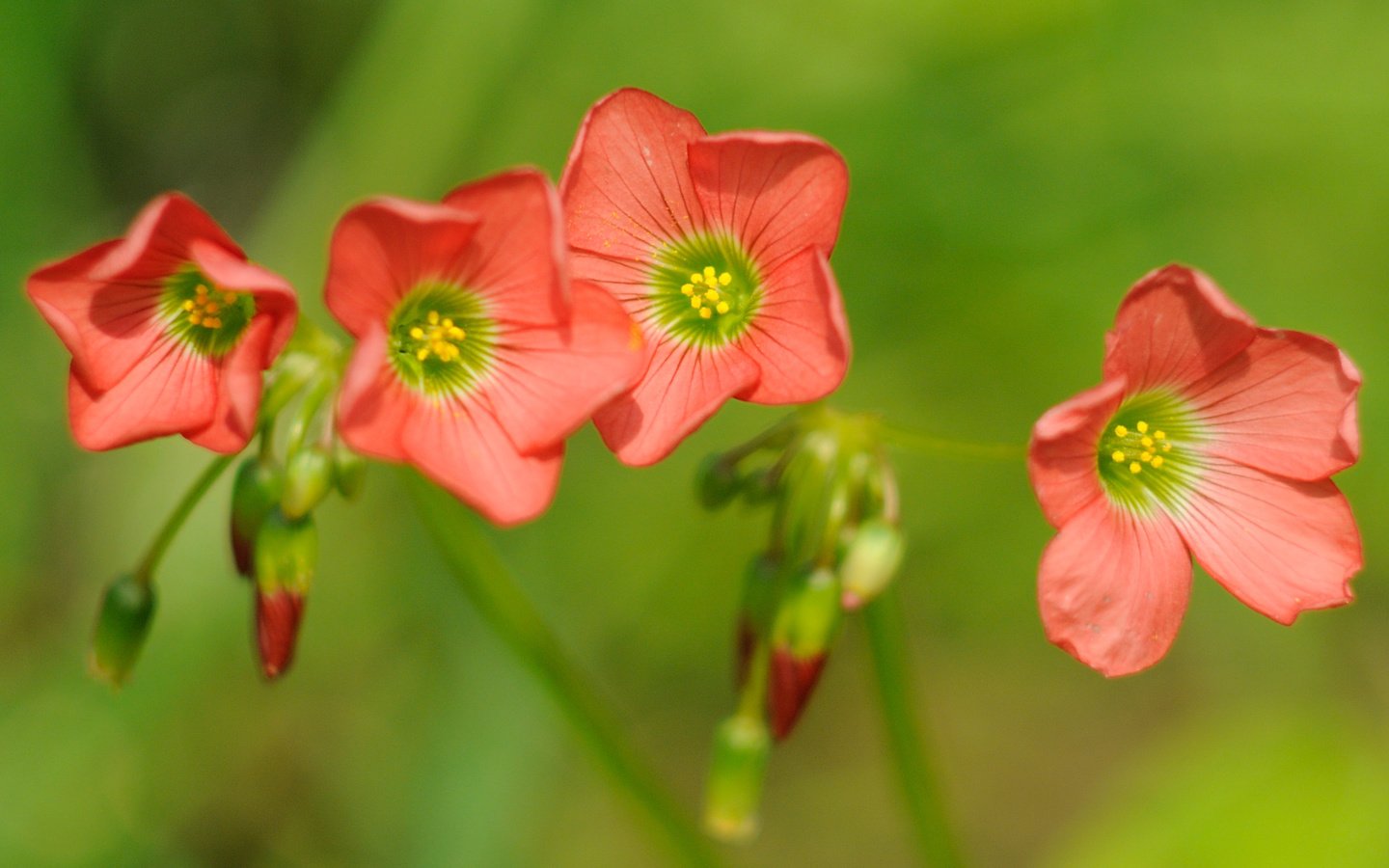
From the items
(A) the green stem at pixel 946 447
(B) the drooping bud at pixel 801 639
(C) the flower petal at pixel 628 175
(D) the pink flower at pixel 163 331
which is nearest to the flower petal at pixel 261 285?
(D) the pink flower at pixel 163 331

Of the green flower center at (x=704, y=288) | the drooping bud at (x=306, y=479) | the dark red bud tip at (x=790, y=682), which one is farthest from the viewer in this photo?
the green flower center at (x=704, y=288)

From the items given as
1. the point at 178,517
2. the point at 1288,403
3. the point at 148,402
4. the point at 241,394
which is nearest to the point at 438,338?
the point at 241,394

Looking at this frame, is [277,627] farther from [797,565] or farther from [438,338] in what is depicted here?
[797,565]

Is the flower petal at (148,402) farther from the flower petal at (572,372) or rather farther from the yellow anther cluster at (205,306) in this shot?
the flower petal at (572,372)

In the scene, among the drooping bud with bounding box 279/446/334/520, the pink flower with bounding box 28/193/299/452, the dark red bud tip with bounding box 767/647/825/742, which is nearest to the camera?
the pink flower with bounding box 28/193/299/452

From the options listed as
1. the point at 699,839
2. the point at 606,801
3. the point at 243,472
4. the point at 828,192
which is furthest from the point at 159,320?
the point at 606,801

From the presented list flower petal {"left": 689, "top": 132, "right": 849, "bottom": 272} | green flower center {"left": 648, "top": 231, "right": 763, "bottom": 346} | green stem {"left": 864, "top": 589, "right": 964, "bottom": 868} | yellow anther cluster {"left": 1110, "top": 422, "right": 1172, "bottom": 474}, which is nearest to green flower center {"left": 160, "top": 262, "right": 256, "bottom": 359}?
green flower center {"left": 648, "top": 231, "right": 763, "bottom": 346}

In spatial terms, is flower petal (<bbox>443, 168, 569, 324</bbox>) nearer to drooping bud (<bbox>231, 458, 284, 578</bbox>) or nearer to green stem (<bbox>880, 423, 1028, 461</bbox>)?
drooping bud (<bbox>231, 458, 284, 578</bbox>)
